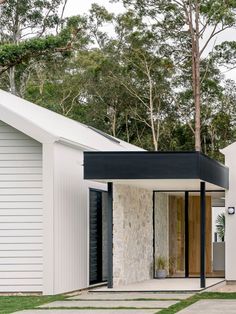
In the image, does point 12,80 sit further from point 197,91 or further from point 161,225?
point 161,225

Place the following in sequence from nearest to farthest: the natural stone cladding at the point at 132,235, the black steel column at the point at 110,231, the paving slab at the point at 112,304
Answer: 1. the paving slab at the point at 112,304
2. the black steel column at the point at 110,231
3. the natural stone cladding at the point at 132,235

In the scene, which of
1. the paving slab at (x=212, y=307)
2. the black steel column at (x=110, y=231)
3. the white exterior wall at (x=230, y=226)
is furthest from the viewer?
the white exterior wall at (x=230, y=226)

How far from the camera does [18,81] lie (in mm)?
44281

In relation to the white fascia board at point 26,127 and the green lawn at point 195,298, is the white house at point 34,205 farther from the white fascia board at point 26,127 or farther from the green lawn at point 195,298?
the green lawn at point 195,298

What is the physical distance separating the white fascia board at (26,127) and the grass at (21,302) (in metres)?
2.68

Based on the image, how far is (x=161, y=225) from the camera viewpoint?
22.8 m

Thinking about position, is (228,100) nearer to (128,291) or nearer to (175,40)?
(175,40)

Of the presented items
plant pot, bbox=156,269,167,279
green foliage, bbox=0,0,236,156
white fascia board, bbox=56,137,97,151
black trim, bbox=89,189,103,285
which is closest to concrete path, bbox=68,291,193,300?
black trim, bbox=89,189,103,285

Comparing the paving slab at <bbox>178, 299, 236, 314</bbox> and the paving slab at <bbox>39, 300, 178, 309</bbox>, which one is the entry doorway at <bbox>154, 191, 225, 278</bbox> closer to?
the paving slab at <bbox>39, 300, 178, 309</bbox>

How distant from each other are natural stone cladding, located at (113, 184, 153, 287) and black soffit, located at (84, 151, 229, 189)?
4.80 ft

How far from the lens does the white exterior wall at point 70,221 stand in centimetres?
1625

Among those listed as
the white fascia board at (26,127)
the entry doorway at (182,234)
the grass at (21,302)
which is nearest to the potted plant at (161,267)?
the entry doorway at (182,234)

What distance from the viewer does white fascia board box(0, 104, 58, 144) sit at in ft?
52.4

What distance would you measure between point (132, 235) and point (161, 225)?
3.54 m
